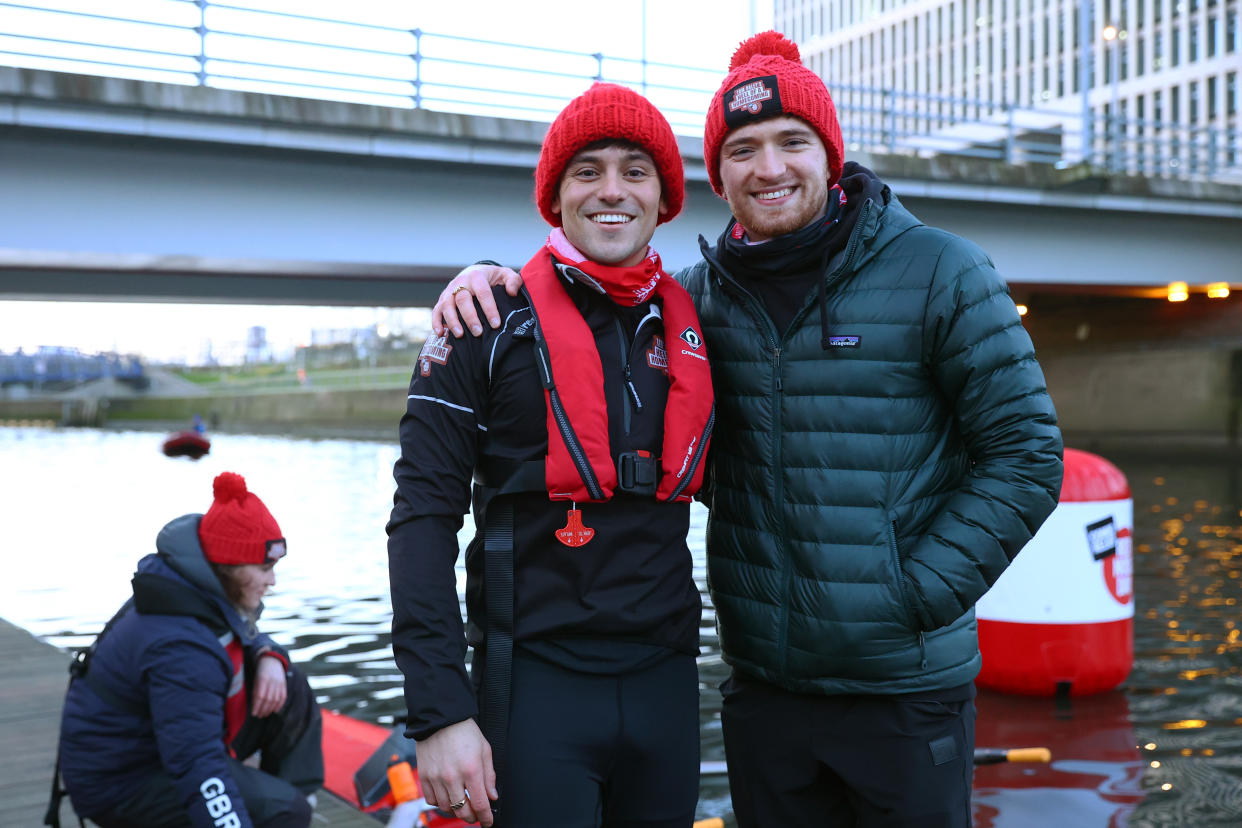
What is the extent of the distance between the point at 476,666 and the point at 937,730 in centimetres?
105

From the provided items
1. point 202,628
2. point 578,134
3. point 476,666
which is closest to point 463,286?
point 578,134

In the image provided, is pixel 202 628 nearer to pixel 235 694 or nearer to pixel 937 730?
pixel 235 694

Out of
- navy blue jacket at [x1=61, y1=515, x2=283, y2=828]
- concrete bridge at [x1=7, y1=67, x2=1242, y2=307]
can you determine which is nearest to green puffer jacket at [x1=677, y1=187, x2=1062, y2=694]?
navy blue jacket at [x1=61, y1=515, x2=283, y2=828]

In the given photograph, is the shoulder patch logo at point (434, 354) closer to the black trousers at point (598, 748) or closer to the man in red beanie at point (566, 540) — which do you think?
the man in red beanie at point (566, 540)

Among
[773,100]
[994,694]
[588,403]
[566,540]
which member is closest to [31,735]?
[566,540]

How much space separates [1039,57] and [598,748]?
95347 mm

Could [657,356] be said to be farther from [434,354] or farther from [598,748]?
[598,748]

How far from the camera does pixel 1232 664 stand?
8.06 meters

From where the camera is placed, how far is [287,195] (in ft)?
46.4

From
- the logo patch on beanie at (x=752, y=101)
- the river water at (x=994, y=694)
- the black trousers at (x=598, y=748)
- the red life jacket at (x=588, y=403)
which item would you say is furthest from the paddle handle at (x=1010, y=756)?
the logo patch on beanie at (x=752, y=101)

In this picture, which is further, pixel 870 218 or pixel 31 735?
pixel 31 735

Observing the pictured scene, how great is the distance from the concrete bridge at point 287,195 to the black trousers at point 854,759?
11588 mm

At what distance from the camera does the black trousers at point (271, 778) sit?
12.0 ft

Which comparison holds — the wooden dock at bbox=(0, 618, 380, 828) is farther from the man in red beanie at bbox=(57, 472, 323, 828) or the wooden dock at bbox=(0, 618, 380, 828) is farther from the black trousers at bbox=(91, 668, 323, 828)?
the man in red beanie at bbox=(57, 472, 323, 828)
